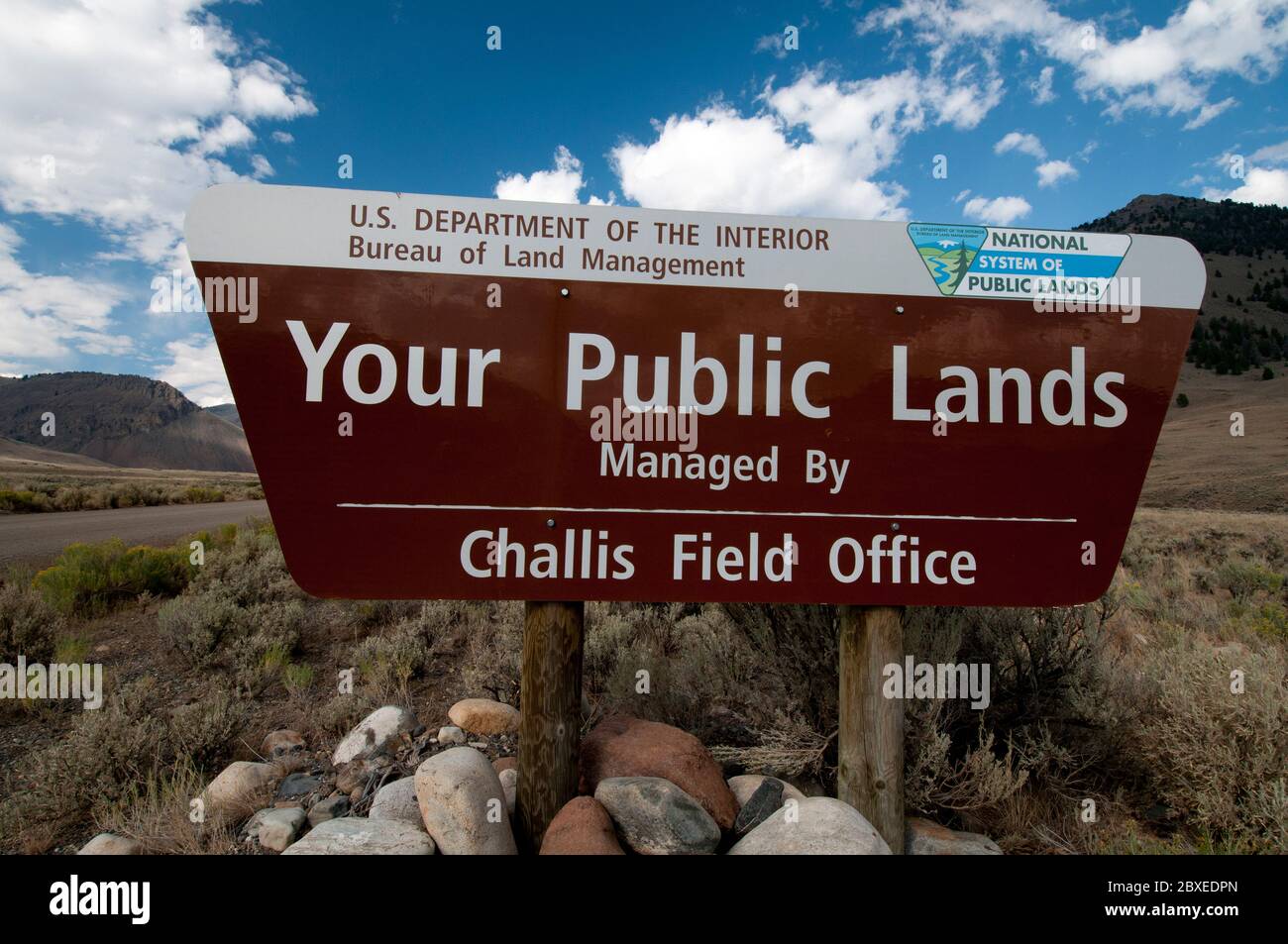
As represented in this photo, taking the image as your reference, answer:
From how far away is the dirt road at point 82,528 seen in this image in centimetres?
1127

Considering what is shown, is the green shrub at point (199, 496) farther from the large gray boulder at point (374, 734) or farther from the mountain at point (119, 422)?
the mountain at point (119, 422)

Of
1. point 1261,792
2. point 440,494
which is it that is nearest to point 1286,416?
point 1261,792

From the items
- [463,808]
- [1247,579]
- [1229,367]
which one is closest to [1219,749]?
[463,808]

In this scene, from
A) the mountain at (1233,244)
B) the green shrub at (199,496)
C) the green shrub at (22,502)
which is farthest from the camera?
the mountain at (1233,244)

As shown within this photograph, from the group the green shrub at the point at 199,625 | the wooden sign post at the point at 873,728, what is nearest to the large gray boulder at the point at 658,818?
the wooden sign post at the point at 873,728

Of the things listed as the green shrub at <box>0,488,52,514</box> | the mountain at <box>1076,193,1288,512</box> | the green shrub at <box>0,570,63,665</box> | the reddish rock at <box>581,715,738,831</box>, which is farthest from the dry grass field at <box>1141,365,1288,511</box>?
the green shrub at <box>0,488,52,514</box>

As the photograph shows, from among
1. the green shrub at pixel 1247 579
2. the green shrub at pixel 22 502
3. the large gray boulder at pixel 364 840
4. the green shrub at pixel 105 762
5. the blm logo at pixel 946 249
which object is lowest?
the green shrub at pixel 105 762

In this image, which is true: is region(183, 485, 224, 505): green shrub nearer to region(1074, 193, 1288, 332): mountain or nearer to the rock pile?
the rock pile

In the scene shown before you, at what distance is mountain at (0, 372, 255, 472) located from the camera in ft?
510

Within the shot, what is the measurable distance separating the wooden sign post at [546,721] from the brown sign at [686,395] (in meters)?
0.17

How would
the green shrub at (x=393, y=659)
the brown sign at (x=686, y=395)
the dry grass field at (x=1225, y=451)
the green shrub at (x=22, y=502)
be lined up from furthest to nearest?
the dry grass field at (x=1225, y=451) → the green shrub at (x=22, y=502) → the green shrub at (x=393, y=659) → the brown sign at (x=686, y=395)

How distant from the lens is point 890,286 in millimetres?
2895

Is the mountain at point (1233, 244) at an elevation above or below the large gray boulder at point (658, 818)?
above

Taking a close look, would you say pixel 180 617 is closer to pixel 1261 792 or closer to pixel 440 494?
pixel 440 494
